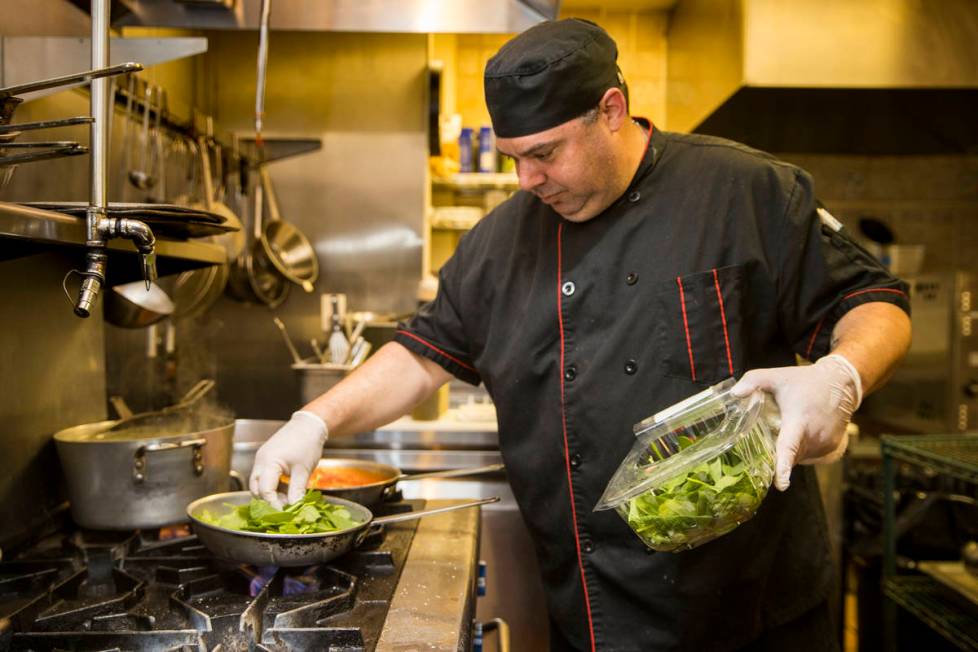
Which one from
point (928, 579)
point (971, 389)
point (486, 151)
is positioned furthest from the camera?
point (971, 389)

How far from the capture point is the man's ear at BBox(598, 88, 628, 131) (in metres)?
1.36

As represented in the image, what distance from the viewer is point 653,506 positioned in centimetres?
104

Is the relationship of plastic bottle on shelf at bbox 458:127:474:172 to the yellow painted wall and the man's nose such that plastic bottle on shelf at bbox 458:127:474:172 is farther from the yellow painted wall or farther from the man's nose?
the man's nose

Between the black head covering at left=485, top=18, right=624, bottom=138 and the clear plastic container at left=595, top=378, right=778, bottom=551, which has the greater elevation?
the black head covering at left=485, top=18, right=624, bottom=138

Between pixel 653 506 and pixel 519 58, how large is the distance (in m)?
0.76

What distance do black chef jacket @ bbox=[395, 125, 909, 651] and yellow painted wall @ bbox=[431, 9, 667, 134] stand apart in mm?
2970

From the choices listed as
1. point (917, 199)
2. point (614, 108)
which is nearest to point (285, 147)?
point (614, 108)

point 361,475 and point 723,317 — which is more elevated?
point 723,317

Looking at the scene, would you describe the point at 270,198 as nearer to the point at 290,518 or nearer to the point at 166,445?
the point at 166,445

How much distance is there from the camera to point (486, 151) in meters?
3.92

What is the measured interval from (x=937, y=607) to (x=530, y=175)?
1754 millimetres

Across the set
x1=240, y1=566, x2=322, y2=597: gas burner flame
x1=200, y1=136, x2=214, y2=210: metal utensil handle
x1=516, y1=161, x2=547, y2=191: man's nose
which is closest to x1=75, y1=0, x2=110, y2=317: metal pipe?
x1=240, y1=566, x2=322, y2=597: gas burner flame

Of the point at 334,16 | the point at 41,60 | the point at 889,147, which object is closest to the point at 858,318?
the point at 334,16

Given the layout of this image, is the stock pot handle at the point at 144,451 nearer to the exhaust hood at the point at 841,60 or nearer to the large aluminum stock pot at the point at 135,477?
the large aluminum stock pot at the point at 135,477
